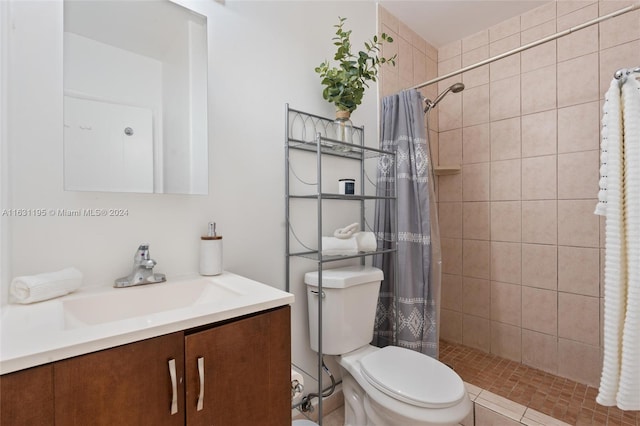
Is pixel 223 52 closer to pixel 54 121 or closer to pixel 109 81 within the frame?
pixel 109 81

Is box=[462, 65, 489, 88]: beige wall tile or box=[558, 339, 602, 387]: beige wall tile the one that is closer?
box=[558, 339, 602, 387]: beige wall tile

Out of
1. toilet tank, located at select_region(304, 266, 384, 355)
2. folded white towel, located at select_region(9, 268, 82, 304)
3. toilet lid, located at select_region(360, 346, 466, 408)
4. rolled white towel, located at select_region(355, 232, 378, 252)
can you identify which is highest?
rolled white towel, located at select_region(355, 232, 378, 252)

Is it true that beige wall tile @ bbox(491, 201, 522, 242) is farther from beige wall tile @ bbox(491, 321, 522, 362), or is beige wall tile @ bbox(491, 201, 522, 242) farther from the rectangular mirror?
the rectangular mirror

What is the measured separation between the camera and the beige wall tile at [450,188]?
234 centimetres

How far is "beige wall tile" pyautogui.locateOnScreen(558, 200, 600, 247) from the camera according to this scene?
5.77 ft

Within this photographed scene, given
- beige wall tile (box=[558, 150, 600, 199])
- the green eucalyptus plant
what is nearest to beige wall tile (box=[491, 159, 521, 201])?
Result: beige wall tile (box=[558, 150, 600, 199])

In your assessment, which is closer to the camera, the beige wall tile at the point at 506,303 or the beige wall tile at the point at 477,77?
the beige wall tile at the point at 506,303

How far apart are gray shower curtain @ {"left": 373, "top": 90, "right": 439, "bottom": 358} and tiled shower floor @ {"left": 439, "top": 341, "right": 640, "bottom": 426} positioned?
1.56ft

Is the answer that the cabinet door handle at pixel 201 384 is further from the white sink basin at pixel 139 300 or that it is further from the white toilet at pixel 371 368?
the white toilet at pixel 371 368

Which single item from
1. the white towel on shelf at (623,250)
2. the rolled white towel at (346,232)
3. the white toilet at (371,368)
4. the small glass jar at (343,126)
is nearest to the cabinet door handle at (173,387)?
the white toilet at (371,368)

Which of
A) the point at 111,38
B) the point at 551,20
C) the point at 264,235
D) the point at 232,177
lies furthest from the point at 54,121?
the point at 551,20

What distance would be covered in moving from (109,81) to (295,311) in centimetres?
116

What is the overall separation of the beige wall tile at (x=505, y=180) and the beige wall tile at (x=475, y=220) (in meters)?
0.11

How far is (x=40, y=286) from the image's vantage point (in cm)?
76
